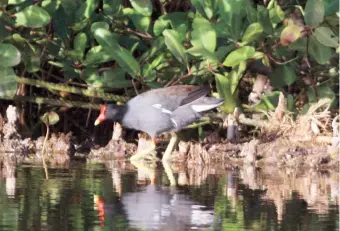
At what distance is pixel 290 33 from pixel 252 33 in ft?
1.09

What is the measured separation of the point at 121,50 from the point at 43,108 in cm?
208

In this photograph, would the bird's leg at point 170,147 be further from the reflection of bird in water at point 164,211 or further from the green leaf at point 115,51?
the reflection of bird in water at point 164,211

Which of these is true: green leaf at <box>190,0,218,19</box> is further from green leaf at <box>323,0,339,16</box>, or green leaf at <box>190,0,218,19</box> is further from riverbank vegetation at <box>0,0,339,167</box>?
green leaf at <box>323,0,339,16</box>

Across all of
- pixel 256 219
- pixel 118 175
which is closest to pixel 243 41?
pixel 118 175

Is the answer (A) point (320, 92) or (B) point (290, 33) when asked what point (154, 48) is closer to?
(B) point (290, 33)

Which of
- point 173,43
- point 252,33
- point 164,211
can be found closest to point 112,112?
point 173,43

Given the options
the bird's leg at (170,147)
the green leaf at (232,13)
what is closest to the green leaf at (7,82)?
the bird's leg at (170,147)

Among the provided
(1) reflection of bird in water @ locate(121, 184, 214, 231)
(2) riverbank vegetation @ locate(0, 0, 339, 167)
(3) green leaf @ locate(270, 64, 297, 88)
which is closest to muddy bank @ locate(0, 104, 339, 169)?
(2) riverbank vegetation @ locate(0, 0, 339, 167)

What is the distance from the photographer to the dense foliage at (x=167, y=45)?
9.62 metres

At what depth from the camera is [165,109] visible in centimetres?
1037

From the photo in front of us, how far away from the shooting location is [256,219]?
21.0ft

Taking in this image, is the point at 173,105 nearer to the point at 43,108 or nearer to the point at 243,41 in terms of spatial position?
the point at 243,41

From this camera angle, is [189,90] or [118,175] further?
[189,90]

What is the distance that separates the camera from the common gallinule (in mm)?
10242
